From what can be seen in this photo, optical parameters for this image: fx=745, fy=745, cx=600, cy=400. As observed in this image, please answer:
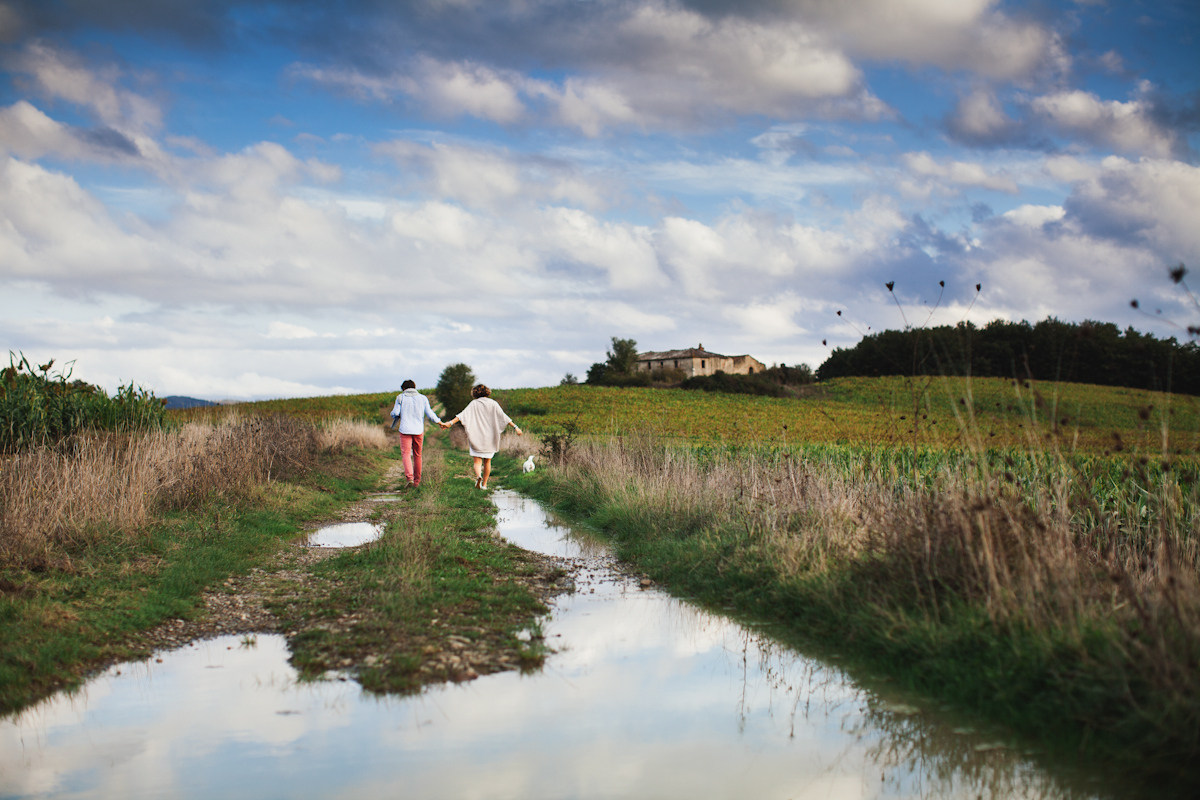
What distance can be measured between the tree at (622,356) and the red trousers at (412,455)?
244 ft

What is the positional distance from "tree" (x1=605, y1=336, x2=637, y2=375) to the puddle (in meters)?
79.0

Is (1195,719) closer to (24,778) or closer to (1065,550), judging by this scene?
(1065,550)

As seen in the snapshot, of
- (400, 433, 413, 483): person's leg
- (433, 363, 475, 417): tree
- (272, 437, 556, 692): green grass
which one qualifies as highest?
(433, 363, 475, 417): tree

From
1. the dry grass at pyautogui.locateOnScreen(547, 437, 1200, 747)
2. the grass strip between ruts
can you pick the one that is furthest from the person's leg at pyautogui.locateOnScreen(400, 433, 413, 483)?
the dry grass at pyautogui.locateOnScreen(547, 437, 1200, 747)

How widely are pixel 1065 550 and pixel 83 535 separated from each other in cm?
928

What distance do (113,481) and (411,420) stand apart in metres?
6.44

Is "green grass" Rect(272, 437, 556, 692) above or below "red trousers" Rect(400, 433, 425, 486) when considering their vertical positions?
below

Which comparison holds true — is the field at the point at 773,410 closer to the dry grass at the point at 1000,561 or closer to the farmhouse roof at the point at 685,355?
the dry grass at the point at 1000,561

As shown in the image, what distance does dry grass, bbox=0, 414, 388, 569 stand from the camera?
7598mm

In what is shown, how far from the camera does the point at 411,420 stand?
15.3 metres

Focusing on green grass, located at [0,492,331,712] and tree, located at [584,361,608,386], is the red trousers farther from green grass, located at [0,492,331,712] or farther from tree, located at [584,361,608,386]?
tree, located at [584,361,608,386]

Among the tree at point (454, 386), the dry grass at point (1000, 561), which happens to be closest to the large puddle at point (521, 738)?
the dry grass at point (1000, 561)

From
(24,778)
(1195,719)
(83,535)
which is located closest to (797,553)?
(1195,719)

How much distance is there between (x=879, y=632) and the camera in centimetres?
543
